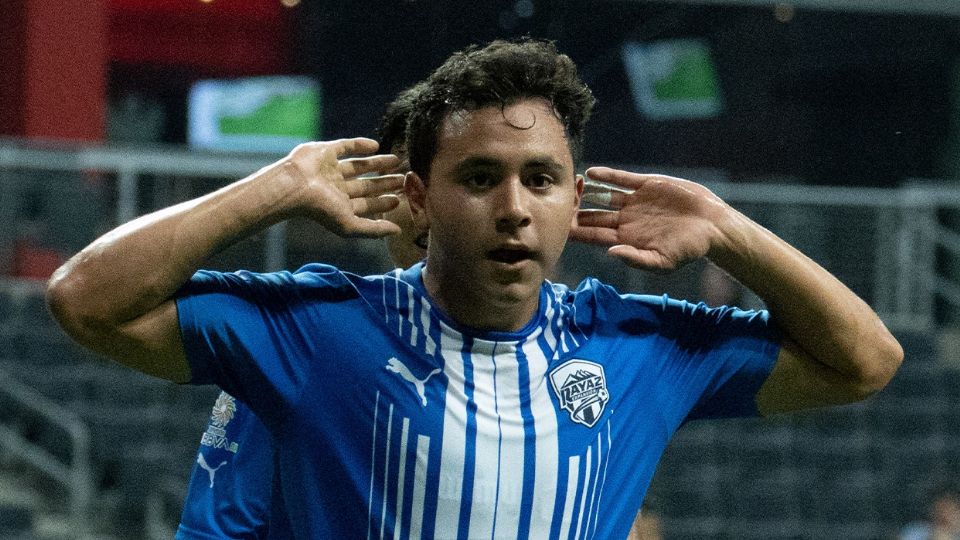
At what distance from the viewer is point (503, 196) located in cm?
167

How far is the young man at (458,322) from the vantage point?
1.66 m

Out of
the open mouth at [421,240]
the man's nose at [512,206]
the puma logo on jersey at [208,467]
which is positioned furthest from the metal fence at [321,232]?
the man's nose at [512,206]

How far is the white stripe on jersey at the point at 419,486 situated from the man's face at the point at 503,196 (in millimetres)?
213

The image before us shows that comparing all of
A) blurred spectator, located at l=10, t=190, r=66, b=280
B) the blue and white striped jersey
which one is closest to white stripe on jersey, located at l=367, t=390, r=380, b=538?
the blue and white striped jersey

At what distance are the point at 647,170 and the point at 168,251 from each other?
5.76m

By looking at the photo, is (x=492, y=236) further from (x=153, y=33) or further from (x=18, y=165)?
(x=18, y=165)

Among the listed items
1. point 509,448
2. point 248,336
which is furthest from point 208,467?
point 509,448

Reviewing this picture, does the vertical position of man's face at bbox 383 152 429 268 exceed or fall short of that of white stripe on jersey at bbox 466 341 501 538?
it exceeds it

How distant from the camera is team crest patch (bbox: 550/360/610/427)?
1.78 meters

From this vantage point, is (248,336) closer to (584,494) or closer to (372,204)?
(372,204)

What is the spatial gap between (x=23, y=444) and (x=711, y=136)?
3.99m

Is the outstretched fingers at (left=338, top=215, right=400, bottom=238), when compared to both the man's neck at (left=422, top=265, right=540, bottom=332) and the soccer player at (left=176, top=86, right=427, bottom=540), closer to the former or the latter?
the man's neck at (left=422, top=265, right=540, bottom=332)

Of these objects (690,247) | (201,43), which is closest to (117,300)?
(690,247)

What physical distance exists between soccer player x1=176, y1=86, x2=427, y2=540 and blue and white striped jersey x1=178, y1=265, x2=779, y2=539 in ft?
1.30
